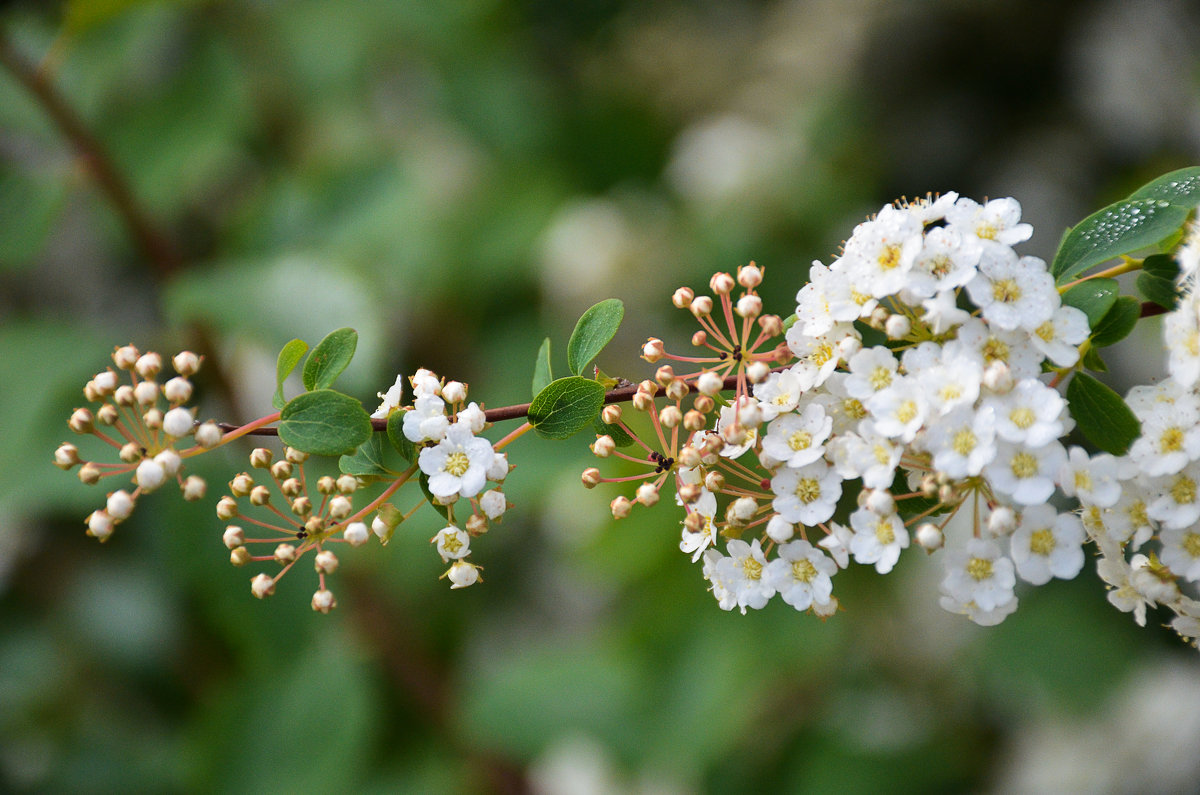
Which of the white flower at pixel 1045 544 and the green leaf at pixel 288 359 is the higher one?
the green leaf at pixel 288 359

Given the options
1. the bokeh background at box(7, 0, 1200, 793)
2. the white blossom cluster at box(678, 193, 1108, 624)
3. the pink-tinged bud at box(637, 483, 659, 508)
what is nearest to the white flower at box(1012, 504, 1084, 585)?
the white blossom cluster at box(678, 193, 1108, 624)

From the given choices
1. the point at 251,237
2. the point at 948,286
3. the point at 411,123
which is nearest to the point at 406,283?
the point at 251,237

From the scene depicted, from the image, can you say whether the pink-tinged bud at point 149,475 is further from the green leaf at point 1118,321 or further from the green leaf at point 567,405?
the green leaf at point 1118,321

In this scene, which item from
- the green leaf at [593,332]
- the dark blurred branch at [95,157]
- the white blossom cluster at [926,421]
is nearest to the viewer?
the white blossom cluster at [926,421]

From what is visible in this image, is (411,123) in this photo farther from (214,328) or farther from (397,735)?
(397,735)

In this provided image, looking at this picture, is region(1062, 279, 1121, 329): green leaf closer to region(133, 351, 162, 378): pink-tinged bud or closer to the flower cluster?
the flower cluster

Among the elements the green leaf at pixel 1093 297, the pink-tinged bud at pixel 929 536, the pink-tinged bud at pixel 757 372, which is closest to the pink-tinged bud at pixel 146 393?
the pink-tinged bud at pixel 757 372

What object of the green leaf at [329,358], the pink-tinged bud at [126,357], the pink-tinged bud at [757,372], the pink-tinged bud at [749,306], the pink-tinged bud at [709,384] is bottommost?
the pink-tinged bud at [757,372]

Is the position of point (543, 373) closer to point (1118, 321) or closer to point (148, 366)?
point (148, 366)
